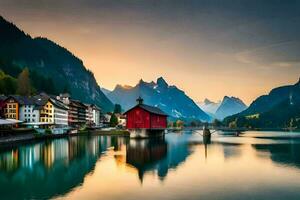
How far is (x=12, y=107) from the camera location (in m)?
140

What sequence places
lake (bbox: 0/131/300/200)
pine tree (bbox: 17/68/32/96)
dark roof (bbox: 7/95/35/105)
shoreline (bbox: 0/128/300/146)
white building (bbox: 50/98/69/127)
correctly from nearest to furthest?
lake (bbox: 0/131/300/200)
shoreline (bbox: 0/128/300/146)
dark roof (bbox: 7/95/35/105)
white building (bbox: 50/98/69/127)
pine tree (bbox: 17/68/32/96)

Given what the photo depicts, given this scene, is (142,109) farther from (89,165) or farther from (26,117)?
(89,165)

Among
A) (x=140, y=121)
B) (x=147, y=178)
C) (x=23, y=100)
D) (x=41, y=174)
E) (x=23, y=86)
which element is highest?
(x=23, y=86)

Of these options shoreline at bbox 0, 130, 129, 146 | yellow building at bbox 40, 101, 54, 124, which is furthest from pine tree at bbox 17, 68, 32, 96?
shoreline at bbox 0, 130, 129, 146

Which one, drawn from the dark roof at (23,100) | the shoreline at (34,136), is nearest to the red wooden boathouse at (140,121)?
the shoreline at (34,136)

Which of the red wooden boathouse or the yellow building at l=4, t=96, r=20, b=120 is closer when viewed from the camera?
the red wooden boathouse

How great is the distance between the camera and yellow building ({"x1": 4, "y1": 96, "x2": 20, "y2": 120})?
138750mm

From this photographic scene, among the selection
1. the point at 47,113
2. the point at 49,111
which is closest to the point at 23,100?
the point at 47,113

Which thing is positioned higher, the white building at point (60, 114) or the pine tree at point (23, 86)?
the pine tree at point (23, 86)

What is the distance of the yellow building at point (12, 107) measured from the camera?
138750mm

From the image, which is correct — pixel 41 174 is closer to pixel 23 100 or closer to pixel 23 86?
pixel 23 100

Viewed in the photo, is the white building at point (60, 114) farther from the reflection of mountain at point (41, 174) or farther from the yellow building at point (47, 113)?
the reflection of mountain at point (41, 174)

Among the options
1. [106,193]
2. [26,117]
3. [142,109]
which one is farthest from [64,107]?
[106,193]

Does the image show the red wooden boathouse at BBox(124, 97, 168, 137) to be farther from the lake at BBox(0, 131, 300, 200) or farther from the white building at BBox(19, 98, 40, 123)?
the lake at BBox(0, 131, 300, 200)
